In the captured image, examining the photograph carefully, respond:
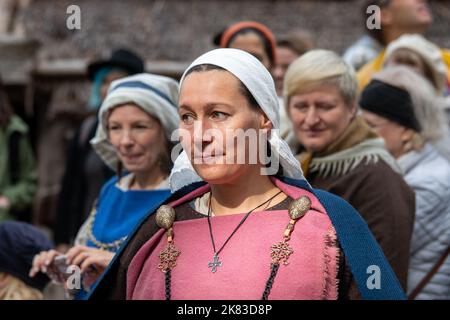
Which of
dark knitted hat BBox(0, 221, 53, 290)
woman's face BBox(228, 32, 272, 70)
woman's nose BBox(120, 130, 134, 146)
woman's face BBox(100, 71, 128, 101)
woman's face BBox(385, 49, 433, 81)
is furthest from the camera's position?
woman's face BBox(100, 71, 128, 101)

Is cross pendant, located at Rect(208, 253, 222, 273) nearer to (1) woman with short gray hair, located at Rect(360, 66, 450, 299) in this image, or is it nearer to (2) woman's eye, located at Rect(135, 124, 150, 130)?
(2) woman's eye, located at Rect(135, 124, 150, 130)

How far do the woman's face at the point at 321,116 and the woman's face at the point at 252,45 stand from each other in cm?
114

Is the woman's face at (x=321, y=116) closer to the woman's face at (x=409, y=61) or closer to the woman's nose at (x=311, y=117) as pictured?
the woman's nose at (x=311, y=117)

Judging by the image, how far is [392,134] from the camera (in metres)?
4.19

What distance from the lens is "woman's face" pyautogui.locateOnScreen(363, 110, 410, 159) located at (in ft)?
13.7

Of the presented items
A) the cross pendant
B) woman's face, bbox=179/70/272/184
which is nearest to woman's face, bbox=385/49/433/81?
woman's face, bbox=179/70/272/184

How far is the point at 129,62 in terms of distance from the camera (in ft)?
16.9

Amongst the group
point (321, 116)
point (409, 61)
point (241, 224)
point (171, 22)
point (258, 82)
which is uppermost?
point (171, 22)

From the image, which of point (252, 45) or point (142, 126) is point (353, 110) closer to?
point (142, 126)

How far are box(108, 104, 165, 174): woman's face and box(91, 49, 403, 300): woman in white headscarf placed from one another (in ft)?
3.43

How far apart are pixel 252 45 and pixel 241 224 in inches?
100

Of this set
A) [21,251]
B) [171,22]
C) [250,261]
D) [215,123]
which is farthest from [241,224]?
[171,22]

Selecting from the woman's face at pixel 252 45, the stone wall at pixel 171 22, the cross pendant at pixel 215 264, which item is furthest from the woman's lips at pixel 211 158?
the stone wall at pixel 171 22
